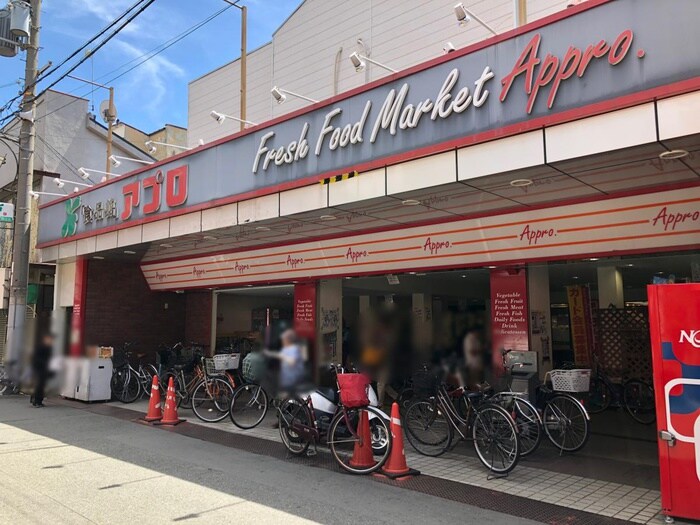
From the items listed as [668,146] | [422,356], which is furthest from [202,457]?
[668,146]

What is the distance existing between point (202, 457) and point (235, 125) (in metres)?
12.6

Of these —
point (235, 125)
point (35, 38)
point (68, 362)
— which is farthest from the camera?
point (235, 125)

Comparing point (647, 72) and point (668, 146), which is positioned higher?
point (647, 72)

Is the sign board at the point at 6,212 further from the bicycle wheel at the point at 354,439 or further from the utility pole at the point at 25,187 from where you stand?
the bicycle wheel at the point at 354,439

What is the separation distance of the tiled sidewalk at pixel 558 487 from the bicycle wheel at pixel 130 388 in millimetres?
7506

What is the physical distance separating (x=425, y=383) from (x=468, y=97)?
4080 mm

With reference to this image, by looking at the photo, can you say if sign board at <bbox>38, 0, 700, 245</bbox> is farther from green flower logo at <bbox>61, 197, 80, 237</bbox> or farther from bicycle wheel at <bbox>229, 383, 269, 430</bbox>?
green flower logo at <bbox>61, 197, 80, 237</bbox>

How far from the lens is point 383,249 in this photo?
10.0 metres

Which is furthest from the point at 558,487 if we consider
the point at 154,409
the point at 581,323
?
the point at 581,323

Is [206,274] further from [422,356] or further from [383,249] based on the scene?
[422,356]

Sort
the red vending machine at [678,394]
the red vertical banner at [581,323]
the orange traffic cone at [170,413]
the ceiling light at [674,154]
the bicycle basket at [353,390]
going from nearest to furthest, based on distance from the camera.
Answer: the red vending machine at [678,394] < the ceiling light at [674,154] < the bicycle basket at [353,390] < the orange traffic cone at [170,413] < the red vertical banner at [581,323]

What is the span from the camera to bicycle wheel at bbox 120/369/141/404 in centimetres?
1261

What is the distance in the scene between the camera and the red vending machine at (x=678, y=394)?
16.3 ft

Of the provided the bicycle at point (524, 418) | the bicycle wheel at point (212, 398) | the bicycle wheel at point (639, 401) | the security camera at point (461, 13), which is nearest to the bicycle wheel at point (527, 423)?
the bicycle at point (524, 418)
